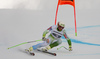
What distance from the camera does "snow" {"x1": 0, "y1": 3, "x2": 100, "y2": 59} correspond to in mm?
1960

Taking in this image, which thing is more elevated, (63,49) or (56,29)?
(56,29)

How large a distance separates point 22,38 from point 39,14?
0.86 metres

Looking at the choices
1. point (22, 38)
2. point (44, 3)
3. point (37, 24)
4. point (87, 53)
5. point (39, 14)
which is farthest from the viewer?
point (44, 3)

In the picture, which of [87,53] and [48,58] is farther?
[87,53]

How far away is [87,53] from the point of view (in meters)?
2.01

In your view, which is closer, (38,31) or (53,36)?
(53,36)

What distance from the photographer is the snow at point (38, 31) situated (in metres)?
1.96

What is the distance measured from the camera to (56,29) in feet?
6.31

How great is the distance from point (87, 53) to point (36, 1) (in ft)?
5.83

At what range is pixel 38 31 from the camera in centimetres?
272

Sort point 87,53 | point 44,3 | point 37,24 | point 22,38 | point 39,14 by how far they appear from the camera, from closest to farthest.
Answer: point 87,53, point 22,38, point 37,24, point 39,14, point 44,3

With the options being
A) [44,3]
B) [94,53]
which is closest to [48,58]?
[94,53]

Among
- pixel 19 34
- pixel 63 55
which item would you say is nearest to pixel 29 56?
pixel 63 55

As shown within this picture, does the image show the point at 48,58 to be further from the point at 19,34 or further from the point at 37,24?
the point at 37,24
